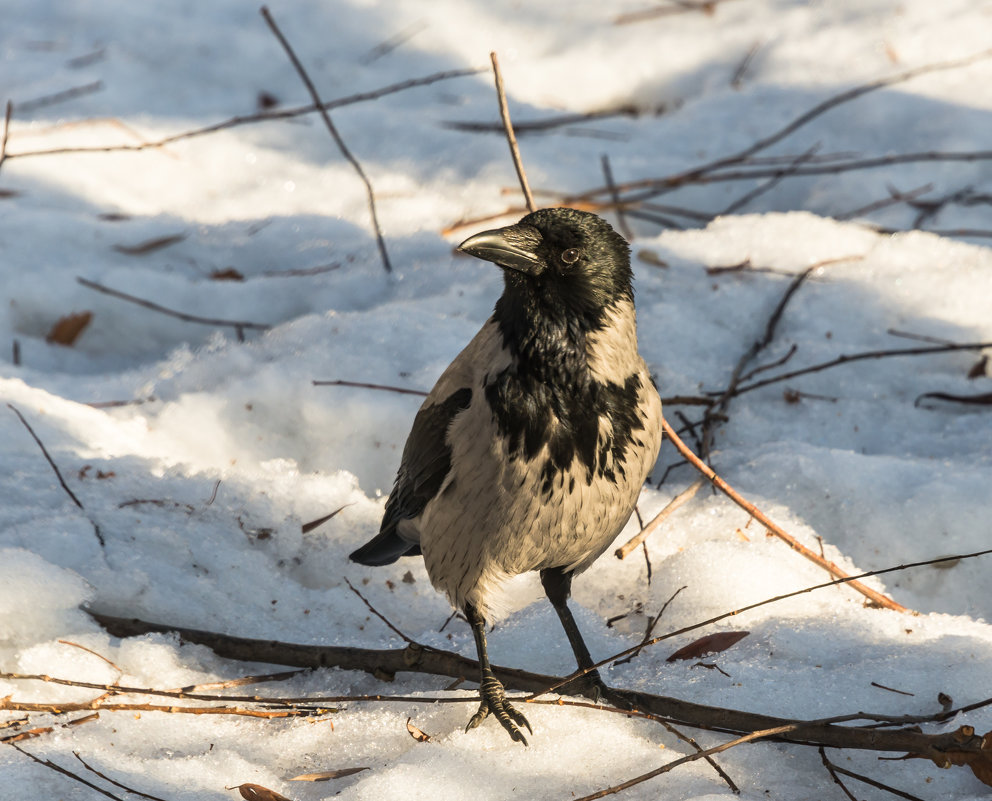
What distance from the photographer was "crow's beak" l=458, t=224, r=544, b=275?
7.15 feet

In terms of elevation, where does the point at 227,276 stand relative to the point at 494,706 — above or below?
above

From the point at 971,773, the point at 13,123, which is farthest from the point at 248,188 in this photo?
the point at 971,773

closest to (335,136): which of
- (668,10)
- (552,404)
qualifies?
(552,404)

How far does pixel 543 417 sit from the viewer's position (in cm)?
224

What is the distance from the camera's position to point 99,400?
3750mm

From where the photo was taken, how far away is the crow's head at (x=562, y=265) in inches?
89.0

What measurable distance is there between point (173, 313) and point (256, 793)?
2690 mm

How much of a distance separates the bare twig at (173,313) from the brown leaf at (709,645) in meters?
2.43

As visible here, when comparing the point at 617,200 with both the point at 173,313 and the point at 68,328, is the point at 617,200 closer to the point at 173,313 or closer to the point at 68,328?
the point at 173,313

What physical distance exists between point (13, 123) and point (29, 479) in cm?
329

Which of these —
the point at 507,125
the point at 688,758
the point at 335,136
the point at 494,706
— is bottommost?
the point at 494,706

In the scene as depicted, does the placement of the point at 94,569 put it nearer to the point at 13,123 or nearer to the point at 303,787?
the point at 303,787

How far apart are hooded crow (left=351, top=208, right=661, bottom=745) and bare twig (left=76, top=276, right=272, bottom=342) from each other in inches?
82.3

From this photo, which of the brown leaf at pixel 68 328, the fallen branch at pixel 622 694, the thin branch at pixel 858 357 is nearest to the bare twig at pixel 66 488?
the fallen branch at pixel 622 694
